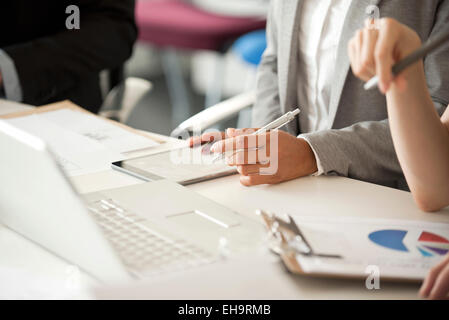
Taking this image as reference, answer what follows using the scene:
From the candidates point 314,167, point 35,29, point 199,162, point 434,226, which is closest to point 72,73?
point 35,29

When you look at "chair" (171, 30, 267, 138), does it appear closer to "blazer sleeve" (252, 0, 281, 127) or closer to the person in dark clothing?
"blazer sleeve" (252, 0, 281, 127)

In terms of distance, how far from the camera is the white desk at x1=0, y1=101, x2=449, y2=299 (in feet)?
2.24

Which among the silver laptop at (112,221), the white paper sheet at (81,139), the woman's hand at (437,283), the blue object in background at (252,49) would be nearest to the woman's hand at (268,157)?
the silver laptop at (112,221)

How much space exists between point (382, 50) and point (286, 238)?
249 mm

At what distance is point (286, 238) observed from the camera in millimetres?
770

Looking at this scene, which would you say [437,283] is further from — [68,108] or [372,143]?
[68,108]

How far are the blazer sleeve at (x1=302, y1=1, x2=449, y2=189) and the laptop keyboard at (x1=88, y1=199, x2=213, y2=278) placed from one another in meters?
0.36

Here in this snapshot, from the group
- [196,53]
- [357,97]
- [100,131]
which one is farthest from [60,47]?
[196,53]

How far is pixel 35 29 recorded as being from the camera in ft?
5.87

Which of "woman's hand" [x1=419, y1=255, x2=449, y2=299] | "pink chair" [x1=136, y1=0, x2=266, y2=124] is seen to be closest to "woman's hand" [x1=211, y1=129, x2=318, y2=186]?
"woman's hand" [x1=419, y1=255, x2=449, y2=299]

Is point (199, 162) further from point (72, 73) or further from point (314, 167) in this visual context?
point (72, 73)

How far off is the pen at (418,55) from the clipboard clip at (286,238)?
20 cm

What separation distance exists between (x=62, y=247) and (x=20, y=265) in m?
0.06

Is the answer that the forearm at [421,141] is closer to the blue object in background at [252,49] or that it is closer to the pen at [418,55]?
the pen at [418,55]
